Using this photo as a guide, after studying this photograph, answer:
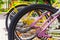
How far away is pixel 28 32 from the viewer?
3.47 m

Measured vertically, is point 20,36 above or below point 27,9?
below

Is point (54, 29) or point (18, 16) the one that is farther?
point (54, 29)

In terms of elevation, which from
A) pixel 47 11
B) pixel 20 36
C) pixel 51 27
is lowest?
pixel 20 36

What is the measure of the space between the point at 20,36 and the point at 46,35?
1.99 feet

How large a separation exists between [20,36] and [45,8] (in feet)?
2.67

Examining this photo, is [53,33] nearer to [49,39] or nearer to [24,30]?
[49,39]

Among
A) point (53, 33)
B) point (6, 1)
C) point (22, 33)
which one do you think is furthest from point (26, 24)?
point (6, 1)

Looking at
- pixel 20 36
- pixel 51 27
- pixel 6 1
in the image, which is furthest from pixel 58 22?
pixel 6 1

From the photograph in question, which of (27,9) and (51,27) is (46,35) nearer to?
(51,27)

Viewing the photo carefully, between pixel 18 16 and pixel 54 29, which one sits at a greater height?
pixel 18 16

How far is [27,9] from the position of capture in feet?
9.22

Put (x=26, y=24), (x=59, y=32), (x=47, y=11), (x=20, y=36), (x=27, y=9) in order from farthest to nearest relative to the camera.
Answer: (x=26, y=24)
(x=20, y=36)
(x=59, y=32)
(x=47, y=11)
(x=27, y=9)

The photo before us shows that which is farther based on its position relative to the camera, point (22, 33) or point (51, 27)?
point (22, 33)

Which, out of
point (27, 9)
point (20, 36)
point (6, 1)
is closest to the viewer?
point (27, 9)
